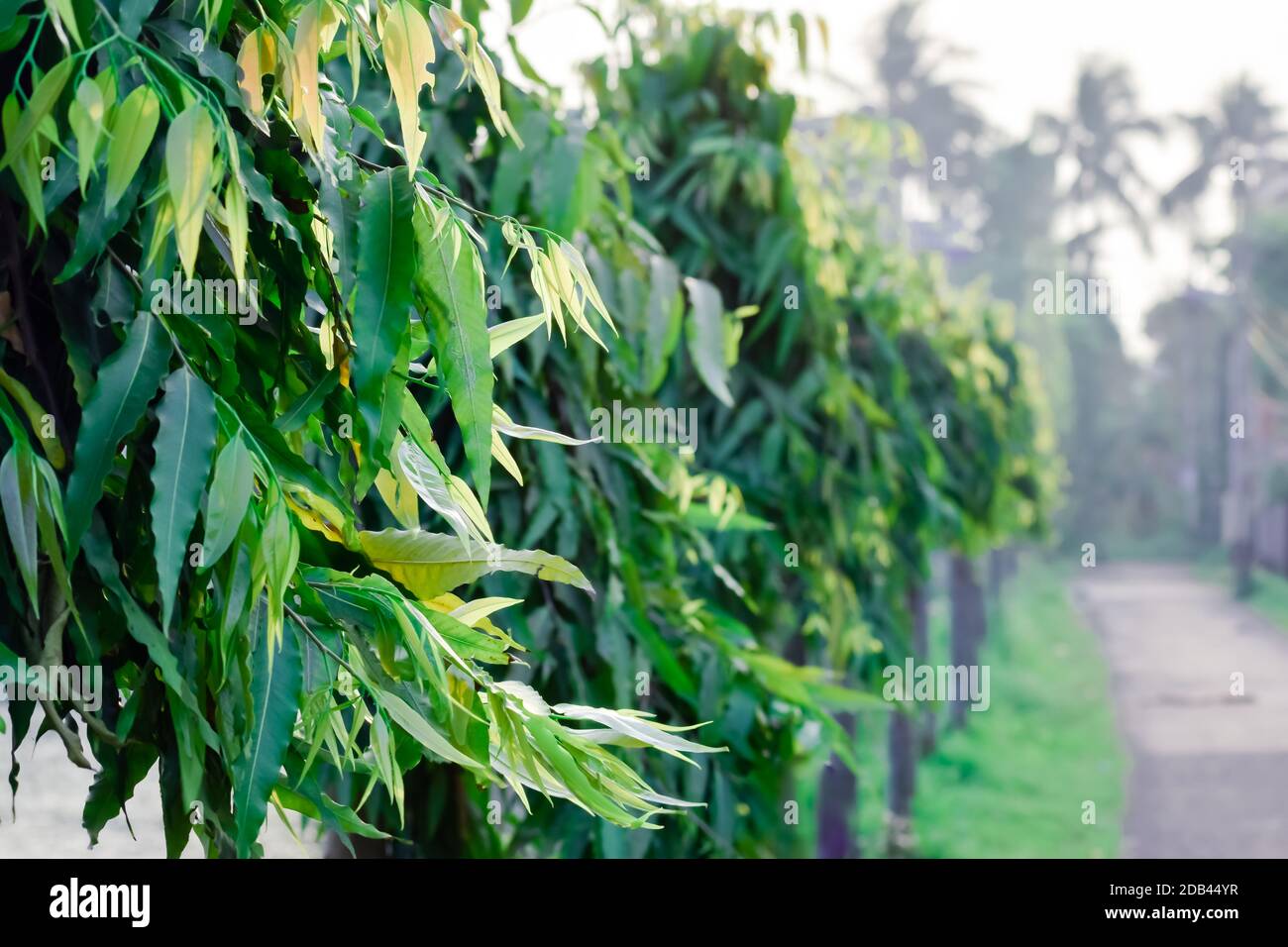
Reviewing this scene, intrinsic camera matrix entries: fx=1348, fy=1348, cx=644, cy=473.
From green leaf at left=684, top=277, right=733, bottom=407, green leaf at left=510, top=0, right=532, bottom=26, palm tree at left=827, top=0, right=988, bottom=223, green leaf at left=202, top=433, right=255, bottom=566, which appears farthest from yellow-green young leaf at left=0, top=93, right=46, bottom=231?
palm tree at left=827, top=0, right=988, bottom=223

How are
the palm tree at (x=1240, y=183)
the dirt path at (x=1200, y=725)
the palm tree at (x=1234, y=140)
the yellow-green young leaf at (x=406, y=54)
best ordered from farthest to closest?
1. the palm tree at (x=1234, y=140)
2. the palm tree at (x=1240, y=183)
3. the dirt path at (x=1200, y=725)
4. the yellow-green young leaf at (x=406, y=54)

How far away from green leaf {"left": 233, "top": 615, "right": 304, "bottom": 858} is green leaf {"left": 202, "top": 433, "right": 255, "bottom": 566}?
96 mm

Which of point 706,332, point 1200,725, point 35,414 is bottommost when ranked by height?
point 1200,725

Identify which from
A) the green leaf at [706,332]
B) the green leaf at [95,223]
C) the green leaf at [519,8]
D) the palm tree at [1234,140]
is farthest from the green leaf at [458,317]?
the palm tree at [1234,140]

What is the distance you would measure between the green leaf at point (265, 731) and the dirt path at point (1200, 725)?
8190 mm

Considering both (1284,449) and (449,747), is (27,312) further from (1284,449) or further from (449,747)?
(1284,449)

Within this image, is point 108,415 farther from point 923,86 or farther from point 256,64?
point 923,86

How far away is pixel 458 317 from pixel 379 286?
0.06m

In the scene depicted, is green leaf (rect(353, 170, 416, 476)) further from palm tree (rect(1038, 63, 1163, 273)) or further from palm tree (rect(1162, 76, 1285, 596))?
palm tree (rect(1038, 63, 1163, 273))

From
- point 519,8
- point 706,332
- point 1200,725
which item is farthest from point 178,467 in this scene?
point 1200,725

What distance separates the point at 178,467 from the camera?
3.21 feet

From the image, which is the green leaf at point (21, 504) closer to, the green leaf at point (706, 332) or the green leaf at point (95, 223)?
the green leaf at point (95, 223)

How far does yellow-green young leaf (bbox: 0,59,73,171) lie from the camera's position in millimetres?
904

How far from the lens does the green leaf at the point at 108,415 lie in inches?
38.1
